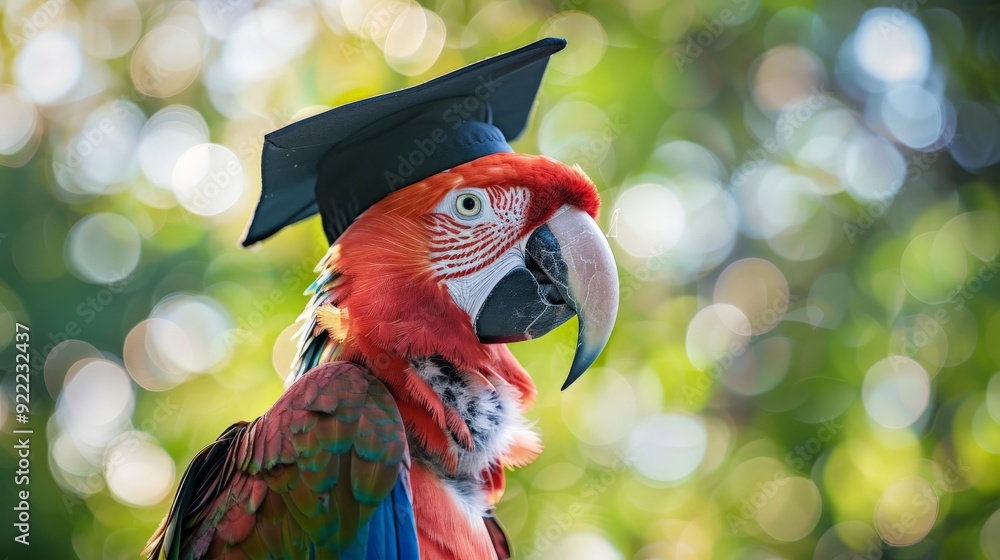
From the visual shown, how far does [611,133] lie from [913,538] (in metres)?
2.68

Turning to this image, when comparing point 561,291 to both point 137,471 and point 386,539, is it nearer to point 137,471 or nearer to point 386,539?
point 386,539

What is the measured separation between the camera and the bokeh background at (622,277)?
3605 millimetres

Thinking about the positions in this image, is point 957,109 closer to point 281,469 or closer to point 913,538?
point 913,538

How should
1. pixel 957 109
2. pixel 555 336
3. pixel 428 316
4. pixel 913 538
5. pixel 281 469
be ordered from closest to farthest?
pixel 281 469 → pixel 428 316 → pixel 555 336 → pixel 913 538 → pixel 957 109

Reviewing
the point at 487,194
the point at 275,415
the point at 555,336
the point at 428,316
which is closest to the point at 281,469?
the point at 275,415

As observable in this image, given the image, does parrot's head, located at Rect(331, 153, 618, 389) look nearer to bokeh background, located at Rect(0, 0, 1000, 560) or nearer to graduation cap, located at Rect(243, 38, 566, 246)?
graduation cap, located at Rect(243, 38, 566, 246)

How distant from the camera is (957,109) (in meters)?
4.21

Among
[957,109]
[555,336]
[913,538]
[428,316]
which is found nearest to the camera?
[428,316]

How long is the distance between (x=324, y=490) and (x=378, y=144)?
96cm

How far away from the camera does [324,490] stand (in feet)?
5.44

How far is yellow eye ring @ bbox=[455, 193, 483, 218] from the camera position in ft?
6.44
